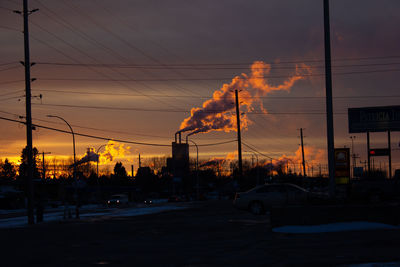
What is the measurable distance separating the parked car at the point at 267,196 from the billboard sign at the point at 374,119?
18014 mm

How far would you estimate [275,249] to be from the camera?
16062 millimetres

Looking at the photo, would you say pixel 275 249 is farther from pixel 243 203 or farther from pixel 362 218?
pixel 243 203

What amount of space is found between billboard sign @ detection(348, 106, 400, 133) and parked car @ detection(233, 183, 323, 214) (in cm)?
1801

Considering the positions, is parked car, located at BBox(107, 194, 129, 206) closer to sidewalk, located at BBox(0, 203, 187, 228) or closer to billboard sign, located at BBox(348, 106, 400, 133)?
sidewalk, located at BBox(0, 203, 187, 228)

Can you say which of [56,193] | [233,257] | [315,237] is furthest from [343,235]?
[56,193]

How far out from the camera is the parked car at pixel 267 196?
32406 mm

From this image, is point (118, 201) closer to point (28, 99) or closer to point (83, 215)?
point (83, 215)

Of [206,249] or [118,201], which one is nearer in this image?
[206,249]

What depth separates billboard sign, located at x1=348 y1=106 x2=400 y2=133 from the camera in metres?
47.4

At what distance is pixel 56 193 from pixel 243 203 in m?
101

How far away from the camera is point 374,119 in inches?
1912

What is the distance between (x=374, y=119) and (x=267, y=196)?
64.4ft

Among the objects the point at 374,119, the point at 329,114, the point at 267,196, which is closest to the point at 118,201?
the point at 374,119

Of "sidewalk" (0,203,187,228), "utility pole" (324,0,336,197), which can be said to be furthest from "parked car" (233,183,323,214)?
"sidewalk" (0,203,187,228)
